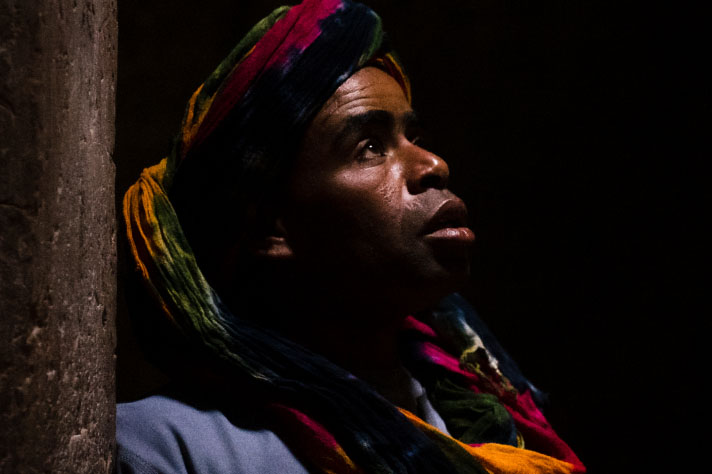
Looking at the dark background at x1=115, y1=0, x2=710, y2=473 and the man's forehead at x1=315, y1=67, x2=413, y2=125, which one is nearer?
the man's forehead at x1=315, y1=67, x2=413, y2=125

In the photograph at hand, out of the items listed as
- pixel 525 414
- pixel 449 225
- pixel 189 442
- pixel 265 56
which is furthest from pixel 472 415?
pixel 265 56

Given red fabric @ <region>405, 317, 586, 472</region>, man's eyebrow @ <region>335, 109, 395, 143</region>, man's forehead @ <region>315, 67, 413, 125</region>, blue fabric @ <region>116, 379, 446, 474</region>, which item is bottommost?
red fabric @ <region>405, 317, 586, 472</region>

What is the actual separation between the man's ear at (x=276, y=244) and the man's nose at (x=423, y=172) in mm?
248

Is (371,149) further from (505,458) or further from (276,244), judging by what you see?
(505,458)

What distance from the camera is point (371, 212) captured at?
1.44m

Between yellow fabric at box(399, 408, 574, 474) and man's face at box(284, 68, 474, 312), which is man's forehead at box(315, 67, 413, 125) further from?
yellow fabric at box(399, 408, 574, 474)

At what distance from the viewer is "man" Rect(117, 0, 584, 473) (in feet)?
4.28

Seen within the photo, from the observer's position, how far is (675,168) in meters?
2.44

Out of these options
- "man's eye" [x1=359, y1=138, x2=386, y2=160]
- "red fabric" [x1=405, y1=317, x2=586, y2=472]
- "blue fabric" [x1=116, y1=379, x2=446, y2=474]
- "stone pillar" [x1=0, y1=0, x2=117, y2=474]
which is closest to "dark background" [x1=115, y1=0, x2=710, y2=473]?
"red fabric" [x1=405, y1=317, x2=586, y2=472]

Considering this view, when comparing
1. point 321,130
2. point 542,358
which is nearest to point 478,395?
point 321,130

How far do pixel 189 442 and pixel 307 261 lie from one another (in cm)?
40

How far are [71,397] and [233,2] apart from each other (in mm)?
1523

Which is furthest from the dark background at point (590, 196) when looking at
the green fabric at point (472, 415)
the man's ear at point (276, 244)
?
the man's ear at point (276, 244)

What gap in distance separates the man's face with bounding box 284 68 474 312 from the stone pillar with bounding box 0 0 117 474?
53 centimetres
